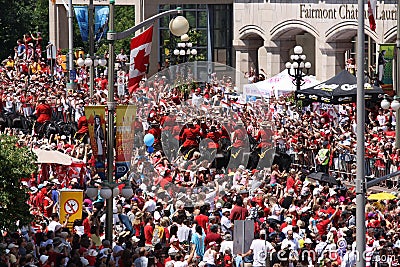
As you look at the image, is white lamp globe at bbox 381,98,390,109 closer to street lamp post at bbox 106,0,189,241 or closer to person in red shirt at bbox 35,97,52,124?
person in red shirt at bbox 35,97,52,124

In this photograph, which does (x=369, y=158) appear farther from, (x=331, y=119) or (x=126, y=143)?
(x=126, y=143)

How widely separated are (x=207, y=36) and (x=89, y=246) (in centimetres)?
4573

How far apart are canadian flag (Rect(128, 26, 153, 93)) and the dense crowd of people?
6.44 ft

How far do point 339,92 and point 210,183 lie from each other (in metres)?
7.84

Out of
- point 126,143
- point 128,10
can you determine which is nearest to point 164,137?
point 126,143

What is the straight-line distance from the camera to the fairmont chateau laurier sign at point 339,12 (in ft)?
158

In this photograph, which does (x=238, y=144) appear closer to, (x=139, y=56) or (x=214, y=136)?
(x=214, y=136)

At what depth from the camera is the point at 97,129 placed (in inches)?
955

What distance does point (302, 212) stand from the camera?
26.9 m

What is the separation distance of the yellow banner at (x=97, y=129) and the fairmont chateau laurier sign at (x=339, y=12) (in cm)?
2505

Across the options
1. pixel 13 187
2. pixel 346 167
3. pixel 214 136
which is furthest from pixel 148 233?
pixel 346 167

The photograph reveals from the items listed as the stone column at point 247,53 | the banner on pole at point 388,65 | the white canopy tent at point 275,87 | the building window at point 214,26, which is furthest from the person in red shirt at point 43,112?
the building window at point 214,26

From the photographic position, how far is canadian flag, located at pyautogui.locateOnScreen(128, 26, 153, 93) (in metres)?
24.5

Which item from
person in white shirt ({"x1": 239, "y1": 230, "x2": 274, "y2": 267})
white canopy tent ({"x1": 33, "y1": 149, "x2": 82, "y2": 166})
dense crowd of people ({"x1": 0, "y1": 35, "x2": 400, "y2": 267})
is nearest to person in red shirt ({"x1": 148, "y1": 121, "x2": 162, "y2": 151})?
dense crowd of people ({"x1": 0, "y1": 35, "x2": 400, "y2": 267})
